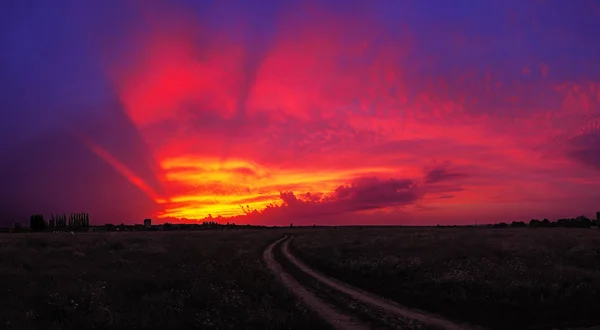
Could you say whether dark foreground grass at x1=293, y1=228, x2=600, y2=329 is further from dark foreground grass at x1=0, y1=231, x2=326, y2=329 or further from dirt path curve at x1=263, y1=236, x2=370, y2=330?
dark foreground grass at x1=0, y1=231, x2=326, y2=329

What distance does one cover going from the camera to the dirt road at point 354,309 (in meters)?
14.1

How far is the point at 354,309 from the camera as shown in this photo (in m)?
16.5

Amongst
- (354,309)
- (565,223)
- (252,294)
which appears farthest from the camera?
(565,223)

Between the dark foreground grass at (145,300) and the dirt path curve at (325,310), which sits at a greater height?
the dark foreground grass at (145,300)

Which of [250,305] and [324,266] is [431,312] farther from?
[324,266]

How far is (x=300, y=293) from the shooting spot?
20438 millimetres

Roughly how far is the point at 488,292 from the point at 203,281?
526 inches

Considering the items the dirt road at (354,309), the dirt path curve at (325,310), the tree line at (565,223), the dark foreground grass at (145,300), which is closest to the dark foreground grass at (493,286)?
the dirt road at (354,309)

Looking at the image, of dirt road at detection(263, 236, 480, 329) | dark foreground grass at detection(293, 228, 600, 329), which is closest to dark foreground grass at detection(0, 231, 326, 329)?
dirt road at detection(263, 236, 480, 329)

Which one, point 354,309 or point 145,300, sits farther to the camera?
point 354,309

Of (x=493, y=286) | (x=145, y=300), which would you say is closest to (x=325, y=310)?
(x=145, y=300)

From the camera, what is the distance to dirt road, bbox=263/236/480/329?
14.1 metres

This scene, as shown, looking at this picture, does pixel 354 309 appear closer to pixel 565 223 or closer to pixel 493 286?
pixel 493 286

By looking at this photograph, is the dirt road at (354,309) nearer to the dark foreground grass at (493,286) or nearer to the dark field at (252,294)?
the dark field at (252,294)
